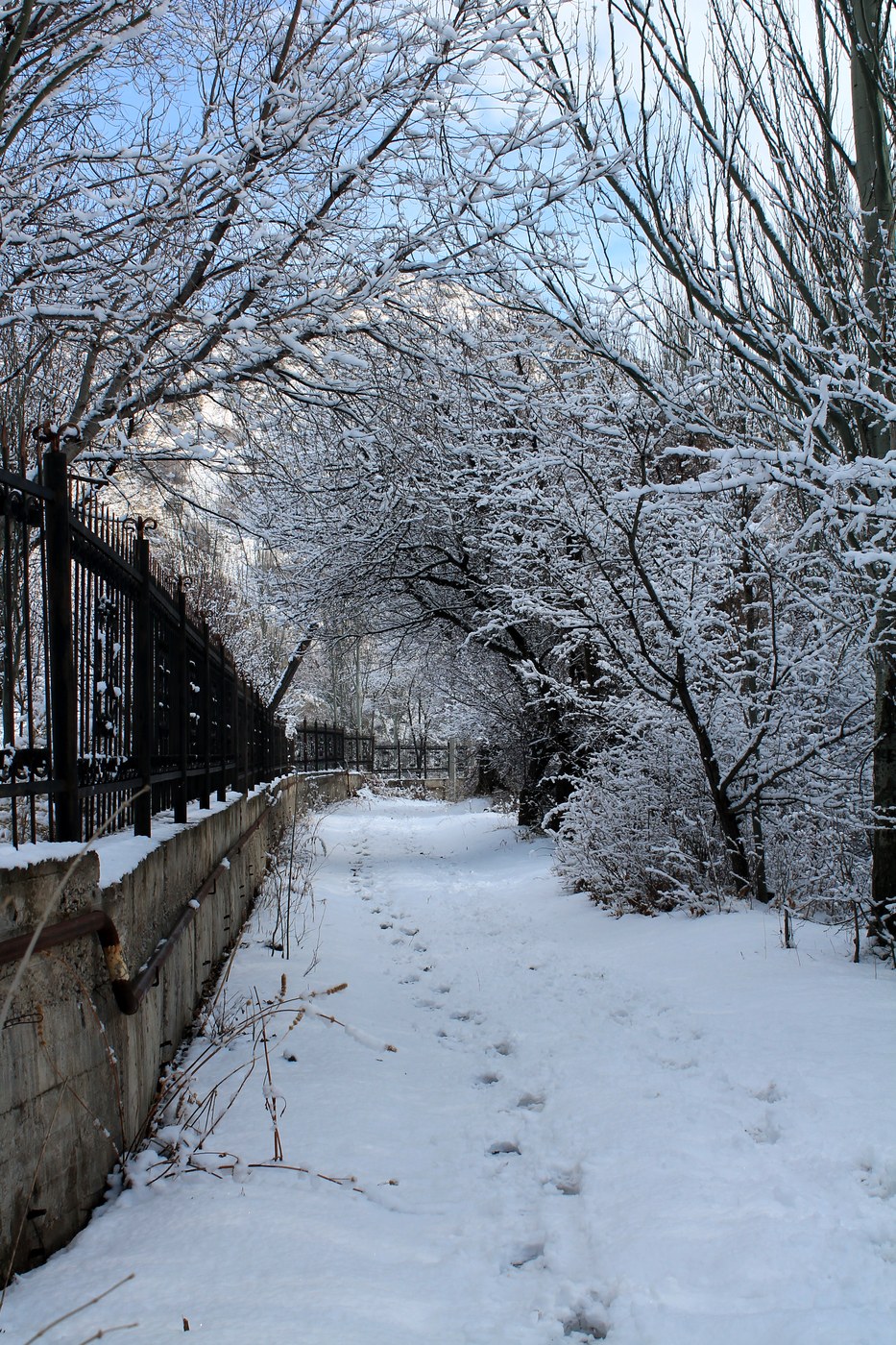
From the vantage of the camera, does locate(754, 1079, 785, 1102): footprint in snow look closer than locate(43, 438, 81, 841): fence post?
No

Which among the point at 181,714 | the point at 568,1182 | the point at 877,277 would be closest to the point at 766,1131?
the point at 568,1182

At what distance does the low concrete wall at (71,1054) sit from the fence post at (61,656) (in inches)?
7.5

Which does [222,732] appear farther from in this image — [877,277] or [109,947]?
[877,277]

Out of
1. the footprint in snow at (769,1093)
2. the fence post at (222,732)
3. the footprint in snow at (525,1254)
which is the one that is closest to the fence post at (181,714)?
the fence post at (222,732)

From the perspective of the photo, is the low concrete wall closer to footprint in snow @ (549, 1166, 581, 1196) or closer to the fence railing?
the fence railing

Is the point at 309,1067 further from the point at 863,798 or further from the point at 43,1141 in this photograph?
the point at 863,798

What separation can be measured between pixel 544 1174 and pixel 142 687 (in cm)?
267

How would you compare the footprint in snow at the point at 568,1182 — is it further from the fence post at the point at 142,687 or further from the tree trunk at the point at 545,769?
the tree trunk at the point at 545,769

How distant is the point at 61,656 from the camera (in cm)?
333

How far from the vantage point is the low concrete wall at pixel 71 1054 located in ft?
8.41

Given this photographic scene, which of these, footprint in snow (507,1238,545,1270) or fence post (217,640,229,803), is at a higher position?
fence post (217,640,229,803)

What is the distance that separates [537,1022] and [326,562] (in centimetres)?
957

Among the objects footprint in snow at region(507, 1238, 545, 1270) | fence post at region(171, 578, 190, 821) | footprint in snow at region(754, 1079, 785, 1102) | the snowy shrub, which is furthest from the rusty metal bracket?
the snowy shrub

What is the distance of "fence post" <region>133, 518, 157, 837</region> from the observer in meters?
4.30
